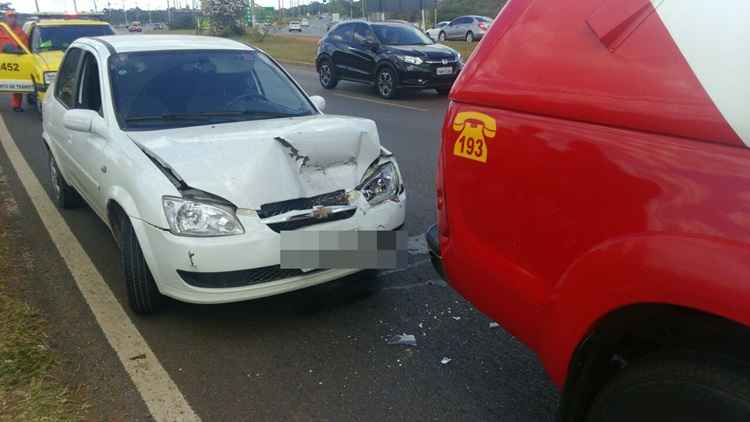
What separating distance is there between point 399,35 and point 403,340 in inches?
476

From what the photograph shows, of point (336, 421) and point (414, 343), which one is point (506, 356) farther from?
point (336, 421)

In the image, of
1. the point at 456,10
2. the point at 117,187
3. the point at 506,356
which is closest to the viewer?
the point at 506,356

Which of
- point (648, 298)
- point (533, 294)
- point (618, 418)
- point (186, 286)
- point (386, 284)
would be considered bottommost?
point (386, 284)

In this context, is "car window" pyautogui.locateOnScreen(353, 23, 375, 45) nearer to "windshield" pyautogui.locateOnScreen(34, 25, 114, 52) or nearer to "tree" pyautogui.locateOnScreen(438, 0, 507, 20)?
"windshield" pyautogui.locateOnScreen(34, 25, 114, 52)

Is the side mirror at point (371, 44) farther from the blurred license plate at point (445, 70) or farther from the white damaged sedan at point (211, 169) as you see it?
the white damaged sedan at point (211, 169)

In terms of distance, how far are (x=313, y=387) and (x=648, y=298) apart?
1842 mm

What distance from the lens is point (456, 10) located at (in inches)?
2601

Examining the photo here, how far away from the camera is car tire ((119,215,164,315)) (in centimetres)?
355

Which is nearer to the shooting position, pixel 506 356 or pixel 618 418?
pixel 618 418

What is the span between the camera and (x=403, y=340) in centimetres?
350

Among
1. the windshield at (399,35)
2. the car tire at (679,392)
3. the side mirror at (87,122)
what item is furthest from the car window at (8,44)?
the car tire at (679,392)

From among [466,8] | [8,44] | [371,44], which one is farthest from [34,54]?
[466,8]

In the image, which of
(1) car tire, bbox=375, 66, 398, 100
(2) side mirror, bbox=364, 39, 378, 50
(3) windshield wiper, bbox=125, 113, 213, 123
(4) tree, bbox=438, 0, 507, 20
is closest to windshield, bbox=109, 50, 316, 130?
(3) windshield wiper, bbox=125, 113, 213, 123

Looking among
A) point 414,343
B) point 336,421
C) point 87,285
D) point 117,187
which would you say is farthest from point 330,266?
point 87,285
